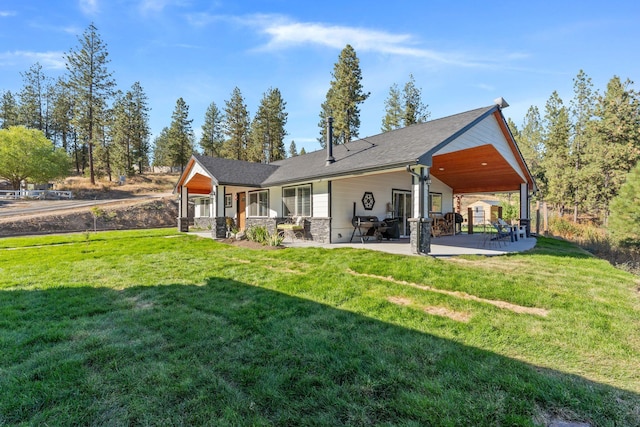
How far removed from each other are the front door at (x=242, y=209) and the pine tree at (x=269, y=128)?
1829cm

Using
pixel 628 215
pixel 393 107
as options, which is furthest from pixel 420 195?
pixel 393 107

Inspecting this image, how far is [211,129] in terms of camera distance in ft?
127

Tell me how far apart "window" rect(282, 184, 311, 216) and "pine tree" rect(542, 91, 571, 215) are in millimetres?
25738

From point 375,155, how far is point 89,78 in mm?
31866

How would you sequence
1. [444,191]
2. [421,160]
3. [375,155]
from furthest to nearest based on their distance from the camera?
[444,191] < [375,155] < [421,160]

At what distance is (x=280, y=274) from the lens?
5.74 meters

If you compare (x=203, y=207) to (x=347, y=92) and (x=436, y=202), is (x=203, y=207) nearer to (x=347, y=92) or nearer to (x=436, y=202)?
(x=436, y=202)

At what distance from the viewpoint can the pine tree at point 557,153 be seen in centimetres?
2514

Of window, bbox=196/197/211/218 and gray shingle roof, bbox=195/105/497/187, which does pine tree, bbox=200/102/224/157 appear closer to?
window, bbox=196/197/211/218

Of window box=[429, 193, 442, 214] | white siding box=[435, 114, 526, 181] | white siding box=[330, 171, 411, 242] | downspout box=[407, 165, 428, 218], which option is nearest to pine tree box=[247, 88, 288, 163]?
window box=[429, 193, 442, 214]

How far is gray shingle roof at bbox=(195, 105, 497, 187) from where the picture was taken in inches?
315

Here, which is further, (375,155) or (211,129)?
(211,129)

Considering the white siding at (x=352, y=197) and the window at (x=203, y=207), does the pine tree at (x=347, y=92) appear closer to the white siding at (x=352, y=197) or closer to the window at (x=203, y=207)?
the window at (x=203, y=207)

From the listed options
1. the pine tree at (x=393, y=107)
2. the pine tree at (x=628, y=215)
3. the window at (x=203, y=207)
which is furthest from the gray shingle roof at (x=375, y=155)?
the pine tree at (x=393, y=107)
